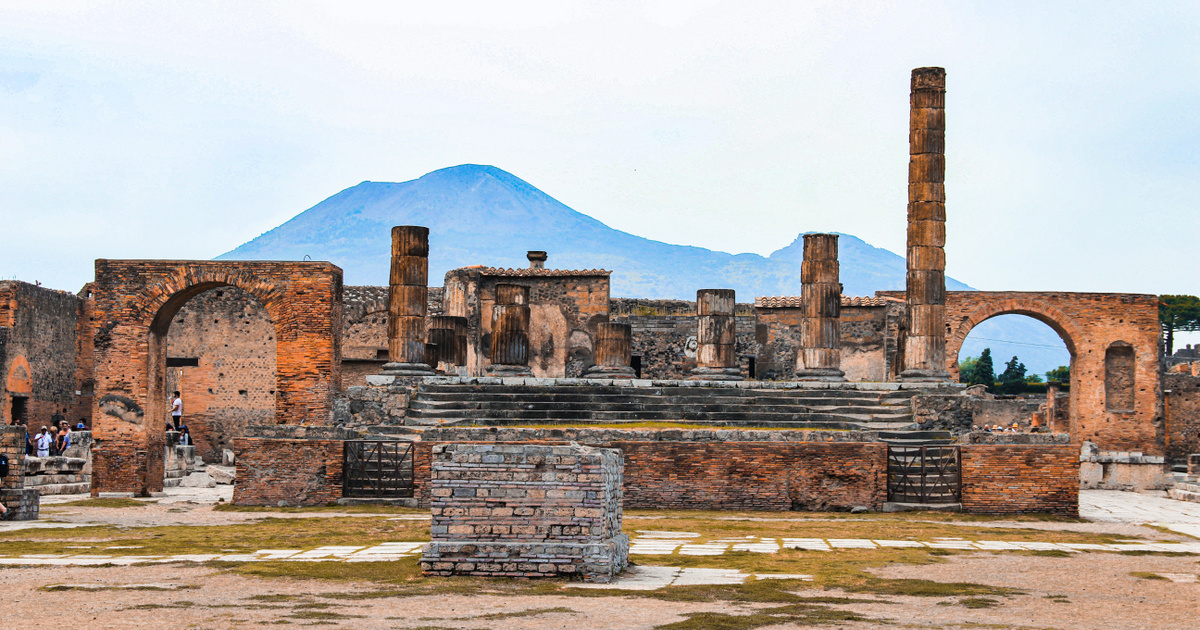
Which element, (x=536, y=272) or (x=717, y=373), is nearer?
(x=717, y=373)

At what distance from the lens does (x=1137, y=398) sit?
115 ft

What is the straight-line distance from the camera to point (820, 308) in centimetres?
2403

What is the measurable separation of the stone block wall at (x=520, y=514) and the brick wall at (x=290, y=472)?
25.1 feet

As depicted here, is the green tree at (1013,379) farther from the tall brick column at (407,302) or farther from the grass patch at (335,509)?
the grass patch at (335,509)

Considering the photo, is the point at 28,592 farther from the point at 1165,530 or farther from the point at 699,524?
the point at 1165,530

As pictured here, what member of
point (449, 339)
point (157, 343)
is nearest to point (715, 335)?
point (449, 339)

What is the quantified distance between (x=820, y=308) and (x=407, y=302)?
764 centimetres

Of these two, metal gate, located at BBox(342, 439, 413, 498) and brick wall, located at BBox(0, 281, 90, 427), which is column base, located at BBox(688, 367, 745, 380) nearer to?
metal gate, located at BBox(342, 439, 413, 498)

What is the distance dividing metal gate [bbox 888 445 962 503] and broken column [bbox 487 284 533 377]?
7.97 m

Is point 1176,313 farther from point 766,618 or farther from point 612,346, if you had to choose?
point 766,618

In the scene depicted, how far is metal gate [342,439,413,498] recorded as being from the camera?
57.1 feet

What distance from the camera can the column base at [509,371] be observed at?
2341 centimetres

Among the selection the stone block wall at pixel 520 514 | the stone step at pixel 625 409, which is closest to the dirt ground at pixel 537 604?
the stone block wall at pixel 520 514

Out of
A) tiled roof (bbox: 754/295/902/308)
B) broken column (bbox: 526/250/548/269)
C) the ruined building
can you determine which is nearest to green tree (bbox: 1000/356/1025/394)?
the ruined building
